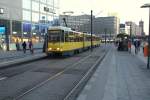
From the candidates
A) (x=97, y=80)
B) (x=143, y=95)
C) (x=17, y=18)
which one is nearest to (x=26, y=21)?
(x=17, y=18)

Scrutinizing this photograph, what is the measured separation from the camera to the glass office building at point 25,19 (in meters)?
64.3

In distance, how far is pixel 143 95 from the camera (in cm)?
1382

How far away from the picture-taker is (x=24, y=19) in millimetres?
72688

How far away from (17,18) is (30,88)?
179ft

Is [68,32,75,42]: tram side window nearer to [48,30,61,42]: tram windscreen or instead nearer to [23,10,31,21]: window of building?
[48,30,61,42]: tram windscreen

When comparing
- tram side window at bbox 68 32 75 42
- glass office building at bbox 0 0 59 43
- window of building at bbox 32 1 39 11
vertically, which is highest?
window of building at bbox 32 1 39 11

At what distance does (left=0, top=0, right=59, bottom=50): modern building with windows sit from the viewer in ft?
210

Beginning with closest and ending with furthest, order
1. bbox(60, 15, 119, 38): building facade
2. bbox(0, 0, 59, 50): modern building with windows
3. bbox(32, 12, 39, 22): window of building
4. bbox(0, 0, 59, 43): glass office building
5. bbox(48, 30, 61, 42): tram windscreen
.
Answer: bbox(48, 30, 61, 42): tram windscreen → bbox(0, 0, 59, 50): modern building with windows → bbox(0, 0, 59, 43): glass office building → bbox(32, 12, 39, 22): window of building → bbox(60, 15, 119, 38): building facade

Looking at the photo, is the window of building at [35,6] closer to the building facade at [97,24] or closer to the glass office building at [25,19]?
the glass office building at [25,19]

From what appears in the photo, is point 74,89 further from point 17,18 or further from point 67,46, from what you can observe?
point 17,18

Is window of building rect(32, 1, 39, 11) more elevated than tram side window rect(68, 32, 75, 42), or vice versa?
window of building rect(32, 1, 39, 11)

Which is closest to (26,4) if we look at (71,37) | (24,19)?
(24,19)

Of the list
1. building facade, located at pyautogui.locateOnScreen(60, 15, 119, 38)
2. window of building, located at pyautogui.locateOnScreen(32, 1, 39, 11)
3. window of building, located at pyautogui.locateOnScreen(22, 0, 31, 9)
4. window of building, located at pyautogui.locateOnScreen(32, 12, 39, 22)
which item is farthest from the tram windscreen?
building facade, located at pyautogui.locateOnScreen(60, 15, 119, 38)

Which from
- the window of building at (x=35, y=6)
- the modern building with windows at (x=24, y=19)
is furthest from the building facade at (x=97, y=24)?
the window of building at (x=35, y=6)
